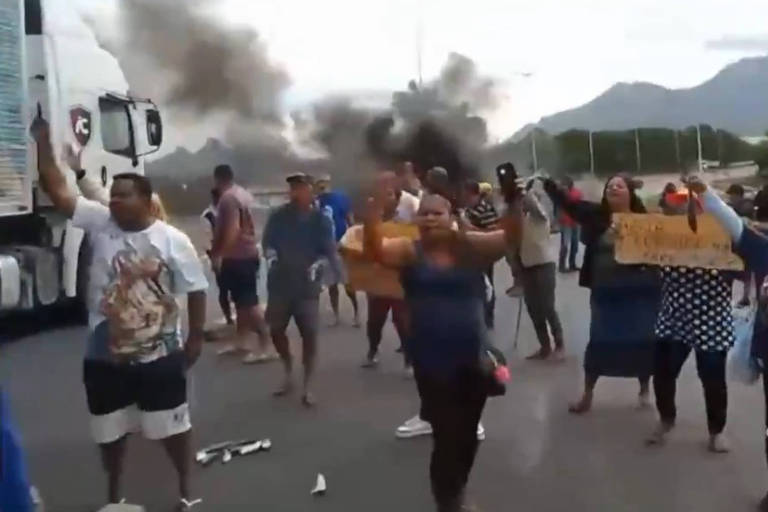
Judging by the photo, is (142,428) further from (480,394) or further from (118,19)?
(118,19)

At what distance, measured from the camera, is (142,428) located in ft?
13.0

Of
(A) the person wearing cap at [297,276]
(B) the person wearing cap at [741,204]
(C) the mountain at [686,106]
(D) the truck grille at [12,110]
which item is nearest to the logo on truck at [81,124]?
(D) the truck grille at [12,110]

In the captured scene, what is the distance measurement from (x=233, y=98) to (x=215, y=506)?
1449 millimetres

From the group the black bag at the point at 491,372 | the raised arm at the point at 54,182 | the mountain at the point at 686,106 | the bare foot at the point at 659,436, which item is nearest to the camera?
Result: the black bag at the point at 491,372

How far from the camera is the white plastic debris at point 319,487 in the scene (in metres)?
4.19

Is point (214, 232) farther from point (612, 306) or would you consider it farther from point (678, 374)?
point (678, 374)

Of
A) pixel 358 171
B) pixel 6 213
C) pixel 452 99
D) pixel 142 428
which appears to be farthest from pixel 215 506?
pixel 6 213

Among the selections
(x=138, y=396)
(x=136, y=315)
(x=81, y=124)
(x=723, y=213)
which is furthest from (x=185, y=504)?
(x=723, y=213)

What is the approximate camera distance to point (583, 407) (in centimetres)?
529

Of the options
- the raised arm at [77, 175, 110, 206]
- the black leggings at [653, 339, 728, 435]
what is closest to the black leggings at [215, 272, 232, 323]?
the raised arm at [77, 175, 110, 206]

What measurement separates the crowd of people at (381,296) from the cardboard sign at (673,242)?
2.0 inches

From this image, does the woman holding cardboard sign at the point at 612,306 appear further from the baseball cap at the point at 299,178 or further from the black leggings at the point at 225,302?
the black leggings at the point at 225,302

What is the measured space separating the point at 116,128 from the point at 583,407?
2.41 m

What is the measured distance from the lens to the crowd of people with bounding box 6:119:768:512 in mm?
3848
